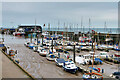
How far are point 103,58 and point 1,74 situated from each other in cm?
1556

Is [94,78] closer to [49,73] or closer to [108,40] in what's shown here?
[49,73]

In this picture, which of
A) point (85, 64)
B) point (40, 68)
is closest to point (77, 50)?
point (85, 64)

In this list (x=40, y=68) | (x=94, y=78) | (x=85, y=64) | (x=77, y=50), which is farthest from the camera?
(x=77, y=50)

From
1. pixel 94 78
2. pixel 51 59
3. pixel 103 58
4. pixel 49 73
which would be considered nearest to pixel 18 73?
pixel 49 73

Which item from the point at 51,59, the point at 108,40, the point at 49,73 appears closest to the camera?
the point at 49,73

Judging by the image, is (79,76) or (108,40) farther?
(108,40)

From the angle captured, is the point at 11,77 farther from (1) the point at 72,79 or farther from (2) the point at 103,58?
(2) the point at 103,58

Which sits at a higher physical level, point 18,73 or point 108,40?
point 108,40

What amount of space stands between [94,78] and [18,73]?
23.4 ft

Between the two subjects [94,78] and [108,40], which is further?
[108,40]

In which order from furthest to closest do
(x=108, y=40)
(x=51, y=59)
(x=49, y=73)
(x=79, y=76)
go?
(x=108, y=40)
(x=51, y=59)
(x=49, y=73)
(x=79, y=76)

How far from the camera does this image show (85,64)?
21391mm

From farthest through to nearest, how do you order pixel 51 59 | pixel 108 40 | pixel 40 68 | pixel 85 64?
pixel 108 40
pixel 51 59
pixel 85 64
pixel 40 68

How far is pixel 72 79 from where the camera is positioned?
15.7m
